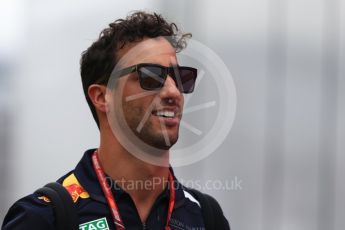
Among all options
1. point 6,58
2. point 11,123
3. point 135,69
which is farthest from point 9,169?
point 135,69

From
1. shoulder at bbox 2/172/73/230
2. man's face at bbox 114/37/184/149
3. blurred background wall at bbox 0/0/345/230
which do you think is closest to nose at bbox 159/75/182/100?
man's face at bbox 114/37/184/149

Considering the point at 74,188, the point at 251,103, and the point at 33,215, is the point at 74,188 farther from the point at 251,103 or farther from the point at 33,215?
the point at 251,103

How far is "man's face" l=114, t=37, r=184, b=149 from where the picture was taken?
1.60 metres

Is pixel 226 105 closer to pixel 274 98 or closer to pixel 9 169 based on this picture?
pixel 274 98

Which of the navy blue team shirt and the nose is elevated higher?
the nose

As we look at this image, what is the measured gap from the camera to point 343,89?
3.01m

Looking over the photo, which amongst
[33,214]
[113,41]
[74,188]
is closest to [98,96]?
[113,41]

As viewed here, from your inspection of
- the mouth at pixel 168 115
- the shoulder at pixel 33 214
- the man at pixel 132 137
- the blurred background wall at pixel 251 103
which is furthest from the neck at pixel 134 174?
the blurred background wall at pixel 251 103

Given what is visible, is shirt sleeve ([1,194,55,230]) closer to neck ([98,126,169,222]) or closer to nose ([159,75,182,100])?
neck ([98,126,169,222])

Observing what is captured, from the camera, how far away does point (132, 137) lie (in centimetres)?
164

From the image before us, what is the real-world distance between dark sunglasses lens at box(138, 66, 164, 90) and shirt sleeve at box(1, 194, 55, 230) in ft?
1.28

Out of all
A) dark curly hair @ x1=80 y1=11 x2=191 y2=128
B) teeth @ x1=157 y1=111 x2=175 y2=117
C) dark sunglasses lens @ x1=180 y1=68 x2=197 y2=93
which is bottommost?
teeth @ x1=157 y1=111 x2=175 y2=117

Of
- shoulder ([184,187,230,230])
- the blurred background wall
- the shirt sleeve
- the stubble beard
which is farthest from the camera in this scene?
the blurred background wall

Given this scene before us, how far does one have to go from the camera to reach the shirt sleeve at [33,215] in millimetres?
1479
